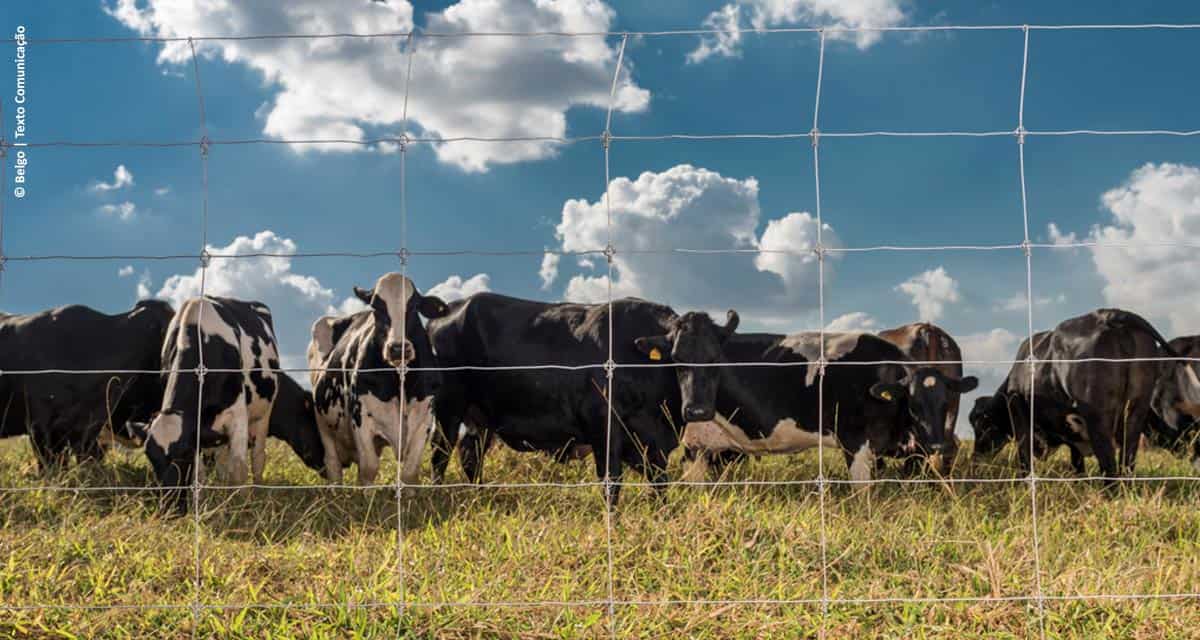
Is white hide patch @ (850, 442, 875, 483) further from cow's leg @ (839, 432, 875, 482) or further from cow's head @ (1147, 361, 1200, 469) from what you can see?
cow's head @ (1147, 361, 1200, 469)

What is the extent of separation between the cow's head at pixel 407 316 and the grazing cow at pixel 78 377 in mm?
2789

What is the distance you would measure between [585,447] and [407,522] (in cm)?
286

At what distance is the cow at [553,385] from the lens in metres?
9.97

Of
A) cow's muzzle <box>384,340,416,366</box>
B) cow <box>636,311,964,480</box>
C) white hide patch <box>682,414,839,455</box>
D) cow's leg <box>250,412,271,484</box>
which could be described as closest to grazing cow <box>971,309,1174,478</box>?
cow <box>636,311,964,480</box>

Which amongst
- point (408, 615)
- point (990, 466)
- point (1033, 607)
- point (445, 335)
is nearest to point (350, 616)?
point (408, 615)

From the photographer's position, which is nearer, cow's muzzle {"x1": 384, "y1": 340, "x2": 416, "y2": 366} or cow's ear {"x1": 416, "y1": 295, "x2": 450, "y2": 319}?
cow's muzzle {"x1": 384, "y1": 340, "x2": 416, "y2": 366}

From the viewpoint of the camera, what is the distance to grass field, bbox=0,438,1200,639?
6207 mm

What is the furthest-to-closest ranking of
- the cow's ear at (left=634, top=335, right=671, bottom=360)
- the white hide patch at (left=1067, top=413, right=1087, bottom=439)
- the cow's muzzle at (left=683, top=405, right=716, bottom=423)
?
1. the white hide patch at (left=1067, top=413, right=1087, bottom=439)
2. the cow's ear at (left=634, top=335, right=671, bottom=360)
3. the cow's muzzle at (left=683, top=405, right=716, bottom=423)

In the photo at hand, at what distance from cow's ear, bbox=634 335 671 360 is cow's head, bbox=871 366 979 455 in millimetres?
2003

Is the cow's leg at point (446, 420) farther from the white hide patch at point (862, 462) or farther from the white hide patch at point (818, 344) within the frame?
the white hide patch at point (862, 462)

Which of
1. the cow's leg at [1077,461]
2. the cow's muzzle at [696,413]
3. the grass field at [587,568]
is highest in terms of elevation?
the cow's muzzle at [696,413]

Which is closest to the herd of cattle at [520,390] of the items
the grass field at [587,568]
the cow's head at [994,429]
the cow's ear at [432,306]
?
the cow's ear at [432,306]

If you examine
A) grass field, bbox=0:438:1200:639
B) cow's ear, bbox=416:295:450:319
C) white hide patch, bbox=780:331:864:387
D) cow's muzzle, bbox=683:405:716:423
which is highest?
cow's ear, bbox=416:295:450:319

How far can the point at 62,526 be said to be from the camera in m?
7.66
